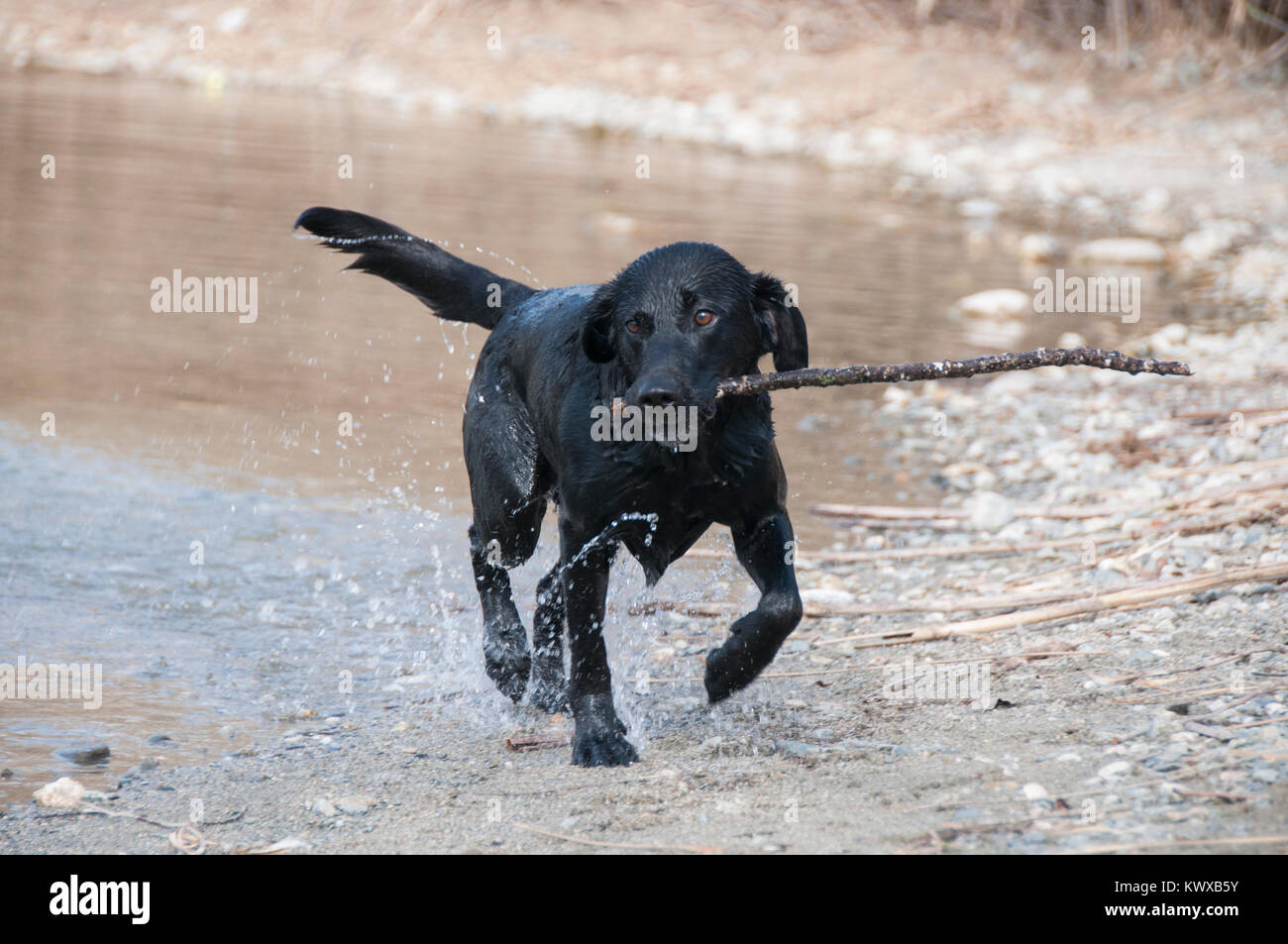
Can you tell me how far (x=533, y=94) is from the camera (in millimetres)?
21500

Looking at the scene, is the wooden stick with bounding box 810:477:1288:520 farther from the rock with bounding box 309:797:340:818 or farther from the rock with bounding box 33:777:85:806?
the rock with bounding box 33:777:85:806

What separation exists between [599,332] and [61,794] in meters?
2.04

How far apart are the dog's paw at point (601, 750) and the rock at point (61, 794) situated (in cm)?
140

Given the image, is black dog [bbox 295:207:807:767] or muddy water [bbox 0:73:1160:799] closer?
black dog [bbox 295:207:807:767]

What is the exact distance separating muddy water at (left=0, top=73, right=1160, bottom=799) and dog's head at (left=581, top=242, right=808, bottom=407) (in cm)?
149

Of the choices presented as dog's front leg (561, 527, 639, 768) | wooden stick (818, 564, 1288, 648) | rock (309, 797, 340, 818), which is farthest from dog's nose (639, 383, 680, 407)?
wooden stick (818, 564, 1288, 648)

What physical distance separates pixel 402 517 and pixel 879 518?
2351mm

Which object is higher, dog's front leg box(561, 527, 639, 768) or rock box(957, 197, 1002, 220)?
rock box(957, 197, 1002, 220)

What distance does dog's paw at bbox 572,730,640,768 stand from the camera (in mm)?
4035

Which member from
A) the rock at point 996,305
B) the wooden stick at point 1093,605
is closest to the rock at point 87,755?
the wooden stick at point 1093,605

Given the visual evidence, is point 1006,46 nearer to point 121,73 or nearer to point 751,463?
point 121,73

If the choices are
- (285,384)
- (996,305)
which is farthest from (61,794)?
(996,305)

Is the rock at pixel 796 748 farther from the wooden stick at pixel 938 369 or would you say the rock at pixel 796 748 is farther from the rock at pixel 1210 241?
the rock at pixel 1210 241

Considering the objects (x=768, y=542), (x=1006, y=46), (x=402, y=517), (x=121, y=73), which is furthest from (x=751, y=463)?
(x=121, y=73)
